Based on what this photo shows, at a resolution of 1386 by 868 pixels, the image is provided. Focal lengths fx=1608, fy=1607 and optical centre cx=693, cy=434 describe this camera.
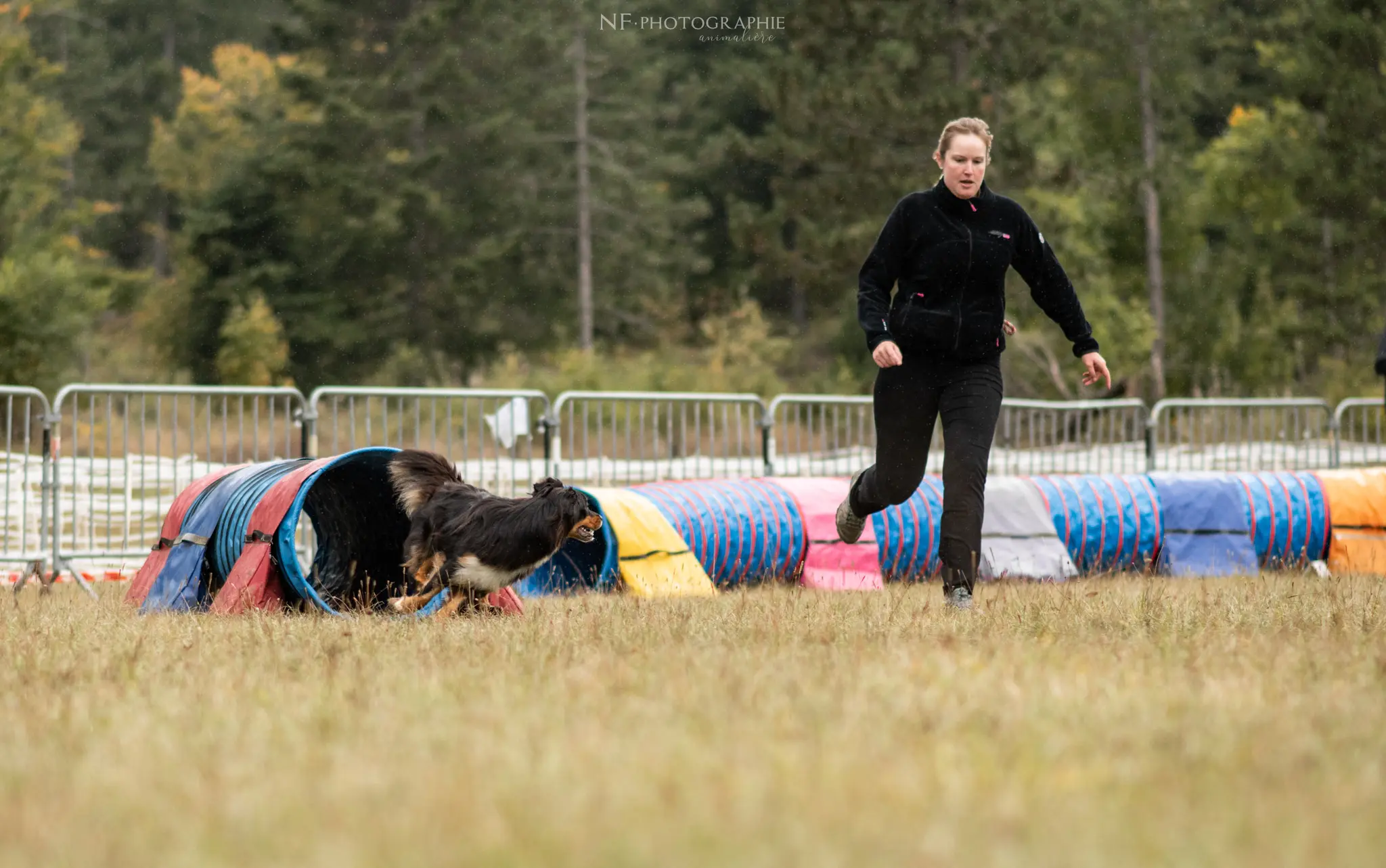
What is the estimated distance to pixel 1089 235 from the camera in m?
33.3

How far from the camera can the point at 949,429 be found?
633 centimetres

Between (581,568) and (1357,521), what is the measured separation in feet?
16.4

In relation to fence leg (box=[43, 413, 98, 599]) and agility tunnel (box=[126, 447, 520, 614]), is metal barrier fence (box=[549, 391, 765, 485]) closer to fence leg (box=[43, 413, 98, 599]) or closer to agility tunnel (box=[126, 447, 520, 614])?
fence leg (box=[43, 413, 98, 599])

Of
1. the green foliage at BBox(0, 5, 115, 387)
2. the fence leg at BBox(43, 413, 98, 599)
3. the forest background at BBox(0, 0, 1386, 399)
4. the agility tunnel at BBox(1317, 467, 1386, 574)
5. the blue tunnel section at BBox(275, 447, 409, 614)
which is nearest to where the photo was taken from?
the blue tunnel section at BBox(275, 447, 409, 614)

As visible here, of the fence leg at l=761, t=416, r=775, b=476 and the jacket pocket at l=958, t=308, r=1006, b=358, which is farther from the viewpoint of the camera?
the fence leg at l=761, t=416, r=775, b=476

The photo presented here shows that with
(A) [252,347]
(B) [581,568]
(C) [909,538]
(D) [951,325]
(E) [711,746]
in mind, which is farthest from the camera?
(A) [252,347]

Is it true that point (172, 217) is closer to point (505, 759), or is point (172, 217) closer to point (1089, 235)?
point (1089, 235)

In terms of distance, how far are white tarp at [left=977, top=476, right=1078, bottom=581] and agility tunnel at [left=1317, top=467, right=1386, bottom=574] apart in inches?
70.2

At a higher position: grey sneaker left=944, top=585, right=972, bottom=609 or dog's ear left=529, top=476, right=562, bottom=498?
dog's ear left=529, top=476, right=562, bottom=498

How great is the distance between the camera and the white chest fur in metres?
6.69

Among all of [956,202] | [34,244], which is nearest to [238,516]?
[956,202]

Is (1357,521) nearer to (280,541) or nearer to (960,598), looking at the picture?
(960,598)

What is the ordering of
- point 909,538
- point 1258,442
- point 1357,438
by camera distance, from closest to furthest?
point 909,538 < point 1258,442 < point 1357,438

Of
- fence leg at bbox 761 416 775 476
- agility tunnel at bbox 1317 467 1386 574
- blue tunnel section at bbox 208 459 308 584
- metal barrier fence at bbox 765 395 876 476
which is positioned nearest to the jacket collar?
blue tunnel section at bbox 208 459 308 584
